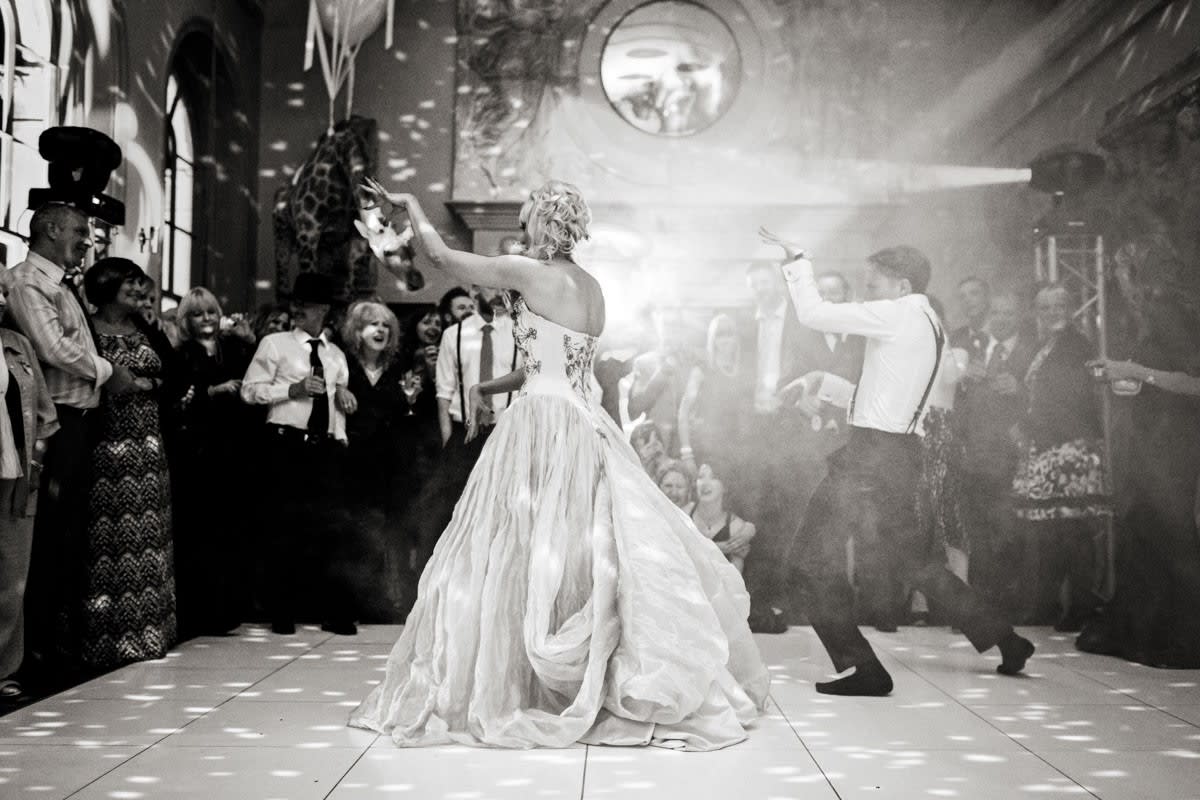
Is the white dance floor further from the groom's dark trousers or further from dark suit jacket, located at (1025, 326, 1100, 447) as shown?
dark suit jacket, located at (1025, 326, 1100, 447)

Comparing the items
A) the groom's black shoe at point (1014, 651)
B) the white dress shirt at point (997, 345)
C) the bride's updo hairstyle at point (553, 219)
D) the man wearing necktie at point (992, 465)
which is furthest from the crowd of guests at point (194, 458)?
the groom's black shoe at point (1014, 651)

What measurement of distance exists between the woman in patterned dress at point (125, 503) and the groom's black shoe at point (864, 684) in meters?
2.52

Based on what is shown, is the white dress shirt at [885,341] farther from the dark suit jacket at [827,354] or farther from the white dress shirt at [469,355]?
the white dress shirt at [469,355]

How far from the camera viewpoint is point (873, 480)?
3.87 meters

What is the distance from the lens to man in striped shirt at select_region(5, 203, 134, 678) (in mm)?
3961

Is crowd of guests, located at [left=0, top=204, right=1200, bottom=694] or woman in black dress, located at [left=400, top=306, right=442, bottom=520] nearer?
crowd of guests, located at [left=0, top=204, right=1200, bottom=694]

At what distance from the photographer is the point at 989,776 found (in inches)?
112

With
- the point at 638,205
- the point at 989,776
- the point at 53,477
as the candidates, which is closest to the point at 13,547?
the point at 53,477

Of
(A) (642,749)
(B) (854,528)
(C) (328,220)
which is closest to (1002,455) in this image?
(B) (854,528)

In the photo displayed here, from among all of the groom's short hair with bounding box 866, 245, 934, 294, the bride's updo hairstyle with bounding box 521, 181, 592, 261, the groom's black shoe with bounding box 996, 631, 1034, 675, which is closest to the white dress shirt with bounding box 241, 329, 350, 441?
the bride's updo hairstyle with bounding box 521, 181, 592, 261

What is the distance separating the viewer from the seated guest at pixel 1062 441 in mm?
5281

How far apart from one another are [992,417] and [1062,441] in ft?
1.12

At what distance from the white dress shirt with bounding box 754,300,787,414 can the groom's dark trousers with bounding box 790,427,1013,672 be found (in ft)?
5.90

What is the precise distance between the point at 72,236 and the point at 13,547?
42.9 inches
